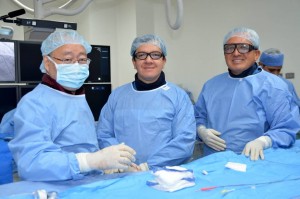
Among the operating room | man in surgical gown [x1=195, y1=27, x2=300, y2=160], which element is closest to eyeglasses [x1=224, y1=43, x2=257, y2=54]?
man in surgical gown [x1=195, y1=27, x2=300, y2=160]

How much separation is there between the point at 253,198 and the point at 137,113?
795mm

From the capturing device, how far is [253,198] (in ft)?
3.15

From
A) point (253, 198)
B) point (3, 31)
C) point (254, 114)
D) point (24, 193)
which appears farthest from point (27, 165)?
point (3, 31)

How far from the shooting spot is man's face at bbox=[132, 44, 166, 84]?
166 centimetres

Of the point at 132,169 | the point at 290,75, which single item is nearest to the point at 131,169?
the point at 132,169

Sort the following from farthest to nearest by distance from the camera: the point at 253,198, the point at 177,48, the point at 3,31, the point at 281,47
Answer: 1. the point at 177,48
2. the point at 281,47
3. the point at 3,31
4. the point at 253,198

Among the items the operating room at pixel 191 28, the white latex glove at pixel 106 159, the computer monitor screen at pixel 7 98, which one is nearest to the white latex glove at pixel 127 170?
the white latex glove at pixel 106 159

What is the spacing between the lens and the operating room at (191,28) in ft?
11.4

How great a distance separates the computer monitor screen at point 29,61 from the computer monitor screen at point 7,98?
9 cm

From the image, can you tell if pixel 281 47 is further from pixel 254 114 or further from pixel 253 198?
pixel 253 198

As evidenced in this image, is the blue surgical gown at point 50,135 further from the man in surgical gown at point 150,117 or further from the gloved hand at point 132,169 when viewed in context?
the man in surgical gown at point 150,117

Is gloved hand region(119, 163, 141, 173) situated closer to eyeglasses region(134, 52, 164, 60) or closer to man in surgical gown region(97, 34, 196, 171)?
man in surgical gown region(97, 34, 196, 171)

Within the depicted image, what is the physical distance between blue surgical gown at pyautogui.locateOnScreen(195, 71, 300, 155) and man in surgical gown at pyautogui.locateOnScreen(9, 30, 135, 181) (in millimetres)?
736

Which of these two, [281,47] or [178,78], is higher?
[281,47]
